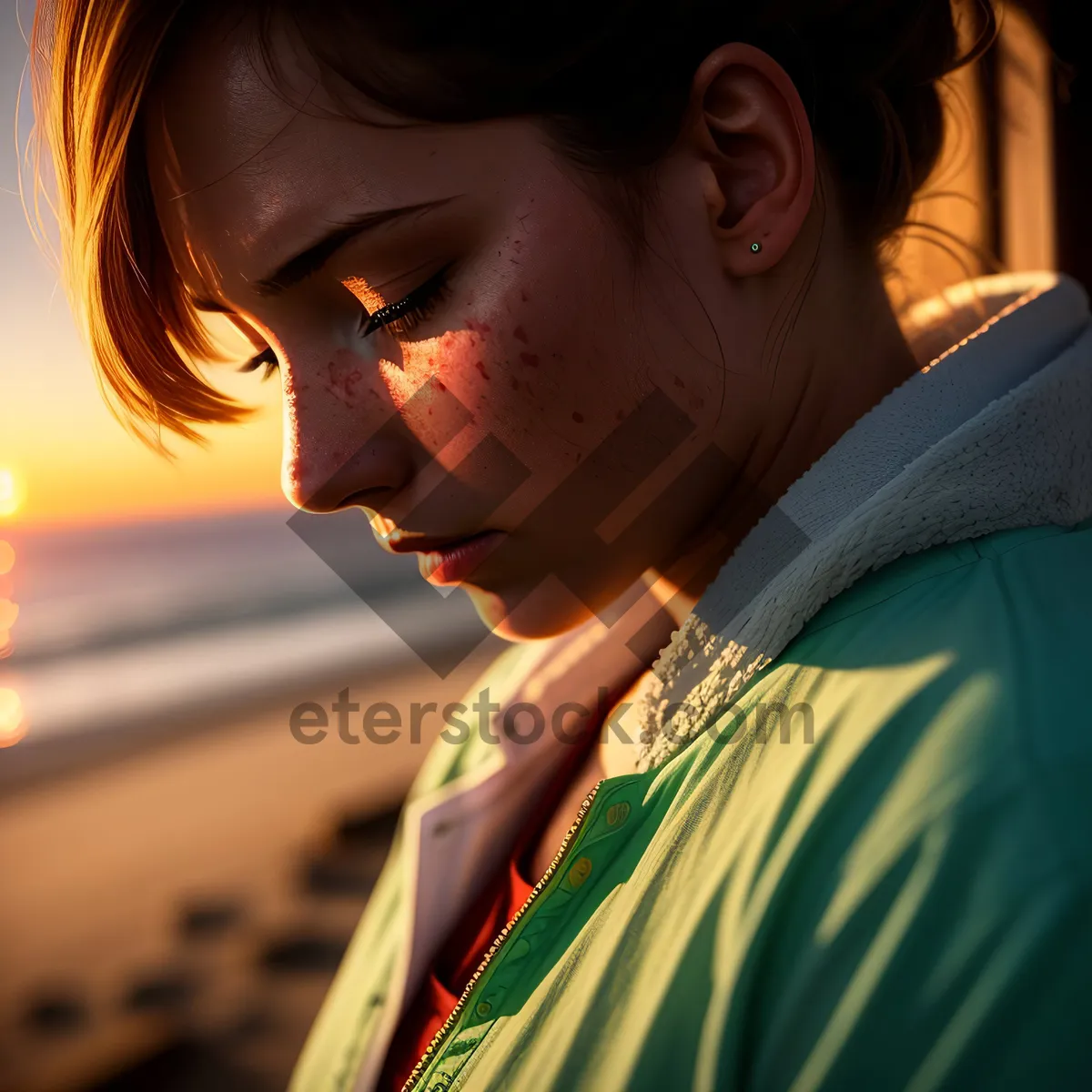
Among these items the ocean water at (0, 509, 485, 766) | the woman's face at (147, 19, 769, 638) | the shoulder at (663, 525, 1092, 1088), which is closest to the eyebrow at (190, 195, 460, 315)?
the woman's face at (147, 19, 769, 638)

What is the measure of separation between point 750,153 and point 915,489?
1.04 ft

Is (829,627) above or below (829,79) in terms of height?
below

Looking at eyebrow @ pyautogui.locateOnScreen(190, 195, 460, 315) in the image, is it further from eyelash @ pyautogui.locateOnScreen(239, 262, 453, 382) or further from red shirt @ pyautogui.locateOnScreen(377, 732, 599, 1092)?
red shirt @ pyautogui.locateOnScreen(377, 732, 599, 1092)

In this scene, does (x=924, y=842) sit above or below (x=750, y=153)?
below

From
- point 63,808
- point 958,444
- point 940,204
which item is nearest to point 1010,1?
point 940,204

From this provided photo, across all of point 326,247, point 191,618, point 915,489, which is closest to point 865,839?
point 915,489

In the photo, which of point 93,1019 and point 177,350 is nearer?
point 177,350

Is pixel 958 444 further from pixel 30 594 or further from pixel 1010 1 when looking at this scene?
pixel 30 594

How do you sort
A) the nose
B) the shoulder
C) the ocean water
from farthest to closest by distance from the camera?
the ocean water, the nose, the shoulder

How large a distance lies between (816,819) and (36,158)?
3.01ft

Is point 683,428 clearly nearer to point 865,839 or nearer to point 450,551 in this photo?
point 450,551

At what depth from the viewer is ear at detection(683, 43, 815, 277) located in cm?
71

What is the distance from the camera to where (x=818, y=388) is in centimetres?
82

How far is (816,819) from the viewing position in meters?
0.56
